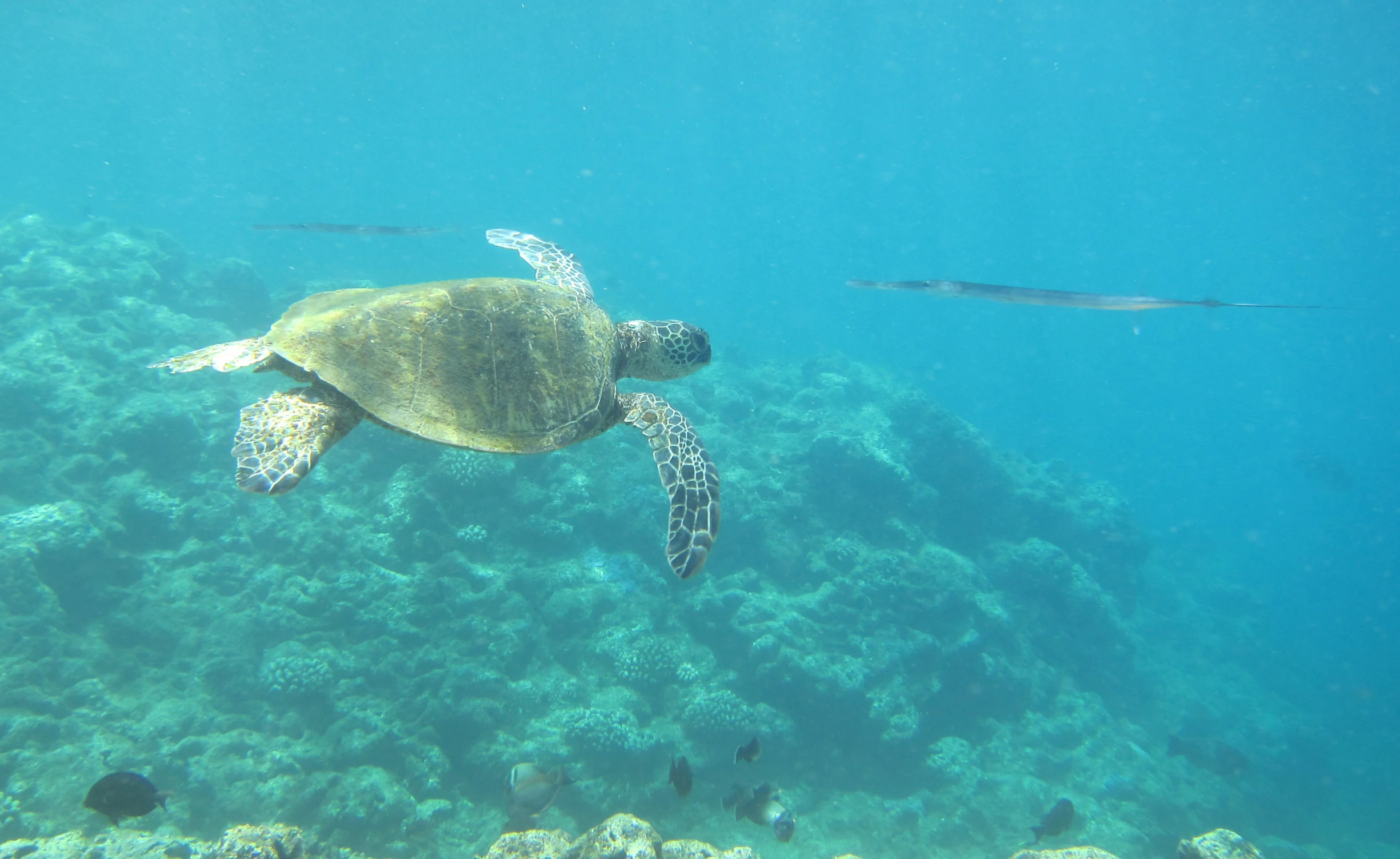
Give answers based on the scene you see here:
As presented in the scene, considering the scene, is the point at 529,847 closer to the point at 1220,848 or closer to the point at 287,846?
the point at 287,846

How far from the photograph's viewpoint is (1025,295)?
9.80m

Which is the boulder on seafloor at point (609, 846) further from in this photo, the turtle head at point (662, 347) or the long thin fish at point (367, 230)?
the long thin fish at point (367, 230)

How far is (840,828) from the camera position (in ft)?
28.0

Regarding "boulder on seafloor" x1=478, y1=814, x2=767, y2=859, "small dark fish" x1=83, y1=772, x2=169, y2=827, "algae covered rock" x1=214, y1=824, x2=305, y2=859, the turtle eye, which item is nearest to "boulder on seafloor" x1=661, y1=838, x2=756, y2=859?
"boulder on seafloor" x1=478, y1=814, x2=767, y2=859

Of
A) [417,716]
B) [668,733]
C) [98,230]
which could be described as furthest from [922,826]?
[98,230]

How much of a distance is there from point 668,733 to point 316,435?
22.1ft

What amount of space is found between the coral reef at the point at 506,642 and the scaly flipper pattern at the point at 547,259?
159 inches

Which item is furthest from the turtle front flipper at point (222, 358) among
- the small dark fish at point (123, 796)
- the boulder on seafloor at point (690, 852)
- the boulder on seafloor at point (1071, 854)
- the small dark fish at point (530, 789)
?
the boulder on seafloor at point (1071, 854)

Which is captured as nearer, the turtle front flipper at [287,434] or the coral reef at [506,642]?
the turtle front flipper at [287,434]

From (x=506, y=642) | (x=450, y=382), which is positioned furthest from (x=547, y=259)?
(x=506, y=642)

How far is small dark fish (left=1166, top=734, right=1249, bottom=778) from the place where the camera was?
11.0m

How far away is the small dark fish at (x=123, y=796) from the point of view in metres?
3.96

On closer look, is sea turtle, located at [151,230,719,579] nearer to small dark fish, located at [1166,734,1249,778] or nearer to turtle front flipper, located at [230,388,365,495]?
turtle front flipper, located at [230,388,365,495]

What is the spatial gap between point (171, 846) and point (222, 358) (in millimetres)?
4850
